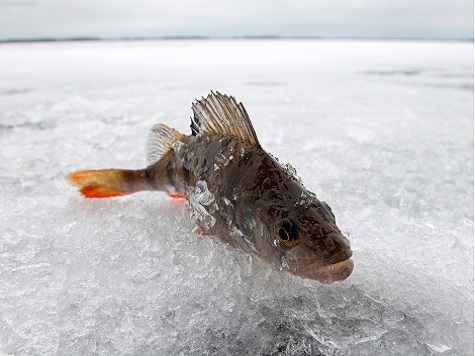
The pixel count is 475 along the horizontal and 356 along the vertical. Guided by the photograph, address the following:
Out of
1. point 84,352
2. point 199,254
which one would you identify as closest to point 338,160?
point 199,254

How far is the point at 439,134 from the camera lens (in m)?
4.34

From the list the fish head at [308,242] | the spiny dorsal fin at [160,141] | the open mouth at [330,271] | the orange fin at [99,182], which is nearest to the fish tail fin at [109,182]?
the orange fin at [99,182]

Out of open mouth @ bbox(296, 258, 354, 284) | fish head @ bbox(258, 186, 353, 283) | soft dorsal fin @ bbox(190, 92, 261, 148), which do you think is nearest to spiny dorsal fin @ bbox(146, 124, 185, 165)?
soft dorsal fin @ bbox(190, 92, 261, 148)

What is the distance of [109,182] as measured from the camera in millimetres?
2465

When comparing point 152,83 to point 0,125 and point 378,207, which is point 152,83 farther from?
point 378,207

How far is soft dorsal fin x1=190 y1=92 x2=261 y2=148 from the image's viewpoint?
1867mm

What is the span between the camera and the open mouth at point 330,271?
144 centimetres

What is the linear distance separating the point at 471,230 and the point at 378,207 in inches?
17.6

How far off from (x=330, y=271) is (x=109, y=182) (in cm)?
143

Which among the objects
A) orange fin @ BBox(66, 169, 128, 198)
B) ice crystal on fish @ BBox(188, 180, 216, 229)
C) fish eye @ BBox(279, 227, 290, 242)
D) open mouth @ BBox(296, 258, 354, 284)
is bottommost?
orange fin @ BBox(66, 169, 128, 198)

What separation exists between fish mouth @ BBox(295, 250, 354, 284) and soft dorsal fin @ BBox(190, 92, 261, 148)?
57 cm

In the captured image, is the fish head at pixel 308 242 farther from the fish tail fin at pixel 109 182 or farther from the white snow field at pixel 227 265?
the fish tail fin at pixel 109 182

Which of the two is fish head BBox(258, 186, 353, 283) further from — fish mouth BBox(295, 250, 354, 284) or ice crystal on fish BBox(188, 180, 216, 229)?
ice crystal on fish BBox(188, 180, 216, 229)

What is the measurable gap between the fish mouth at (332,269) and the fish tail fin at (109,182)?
1.21 metres
